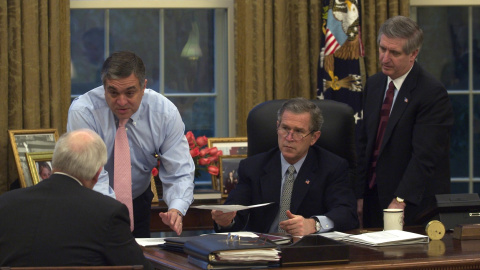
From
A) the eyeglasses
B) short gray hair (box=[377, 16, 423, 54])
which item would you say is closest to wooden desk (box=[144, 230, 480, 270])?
the eyeglasses

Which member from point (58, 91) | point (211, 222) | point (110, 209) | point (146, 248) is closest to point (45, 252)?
point (110, 209)

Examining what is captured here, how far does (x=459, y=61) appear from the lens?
18.9 feet

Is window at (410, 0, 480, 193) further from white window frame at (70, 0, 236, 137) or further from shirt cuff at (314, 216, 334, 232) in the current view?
shirt cuff at (314, 216, 334, 232)

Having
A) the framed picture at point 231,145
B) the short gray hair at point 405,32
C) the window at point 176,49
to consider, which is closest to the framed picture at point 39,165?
the window at point 176,49

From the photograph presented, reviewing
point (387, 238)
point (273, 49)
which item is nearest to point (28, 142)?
point (273, 49)

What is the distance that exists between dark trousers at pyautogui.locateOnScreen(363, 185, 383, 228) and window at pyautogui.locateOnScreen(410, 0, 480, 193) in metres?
2.03

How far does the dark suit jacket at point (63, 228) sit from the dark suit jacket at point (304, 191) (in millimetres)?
1070

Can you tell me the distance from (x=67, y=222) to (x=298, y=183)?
4.55 feet

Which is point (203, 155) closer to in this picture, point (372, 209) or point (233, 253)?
point (372, 209)

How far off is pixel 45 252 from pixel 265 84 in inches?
124

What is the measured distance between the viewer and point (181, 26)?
5527mm

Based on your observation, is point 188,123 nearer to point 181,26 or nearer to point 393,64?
point 181,26

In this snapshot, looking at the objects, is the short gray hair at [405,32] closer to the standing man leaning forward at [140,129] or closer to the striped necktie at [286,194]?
the striped necktie at [286,194]

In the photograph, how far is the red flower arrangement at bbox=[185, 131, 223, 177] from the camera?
15.5 feet
